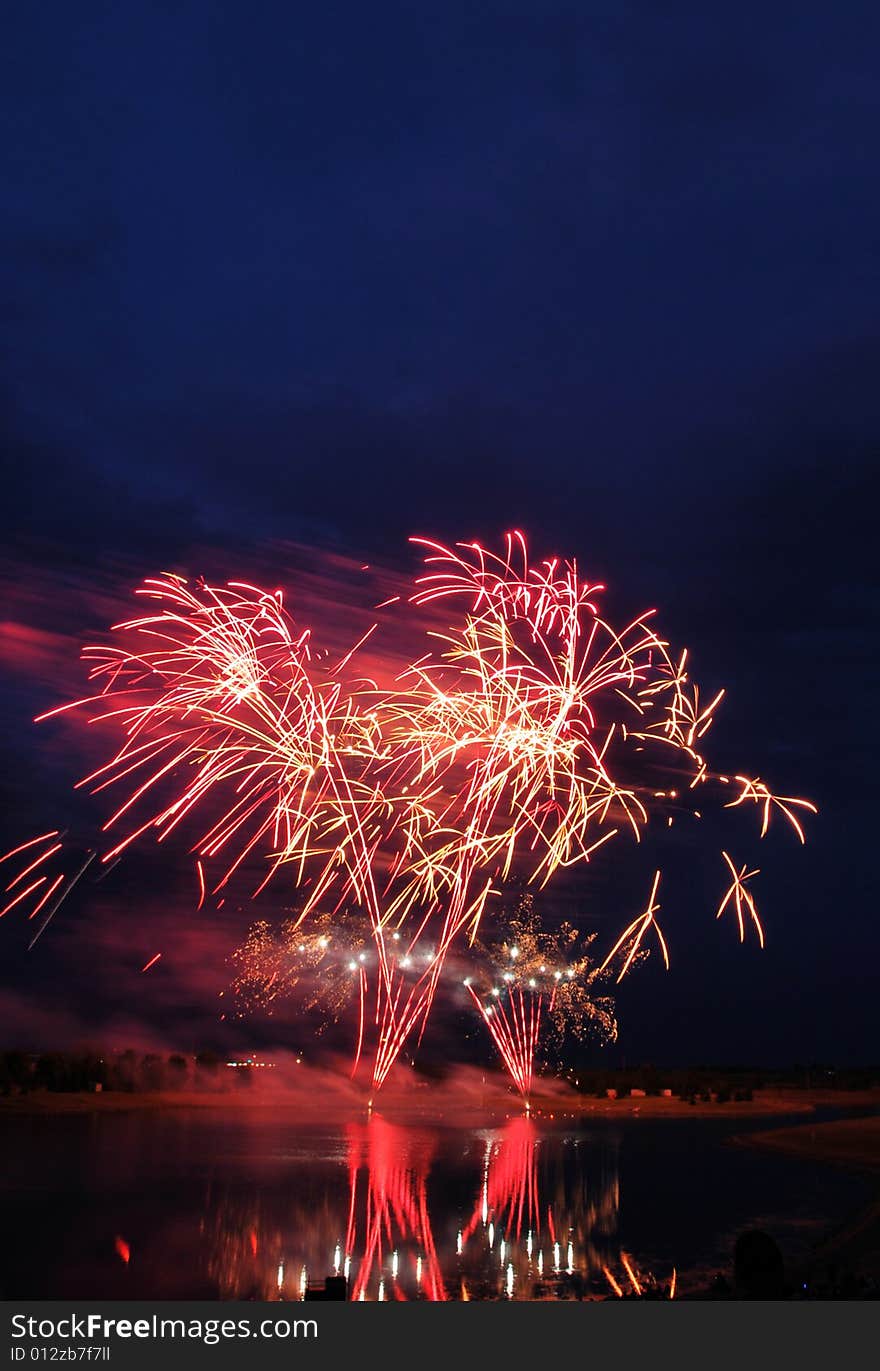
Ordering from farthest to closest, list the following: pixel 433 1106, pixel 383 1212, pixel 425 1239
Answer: pixel 433 1106 → pixel 383 1212 → pixel 425 1239

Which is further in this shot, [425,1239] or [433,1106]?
[433,1106]

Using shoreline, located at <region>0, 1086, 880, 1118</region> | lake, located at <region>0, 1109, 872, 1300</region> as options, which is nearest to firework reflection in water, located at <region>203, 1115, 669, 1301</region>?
lake, located at <region>0, 1109, 872, 1300</region>

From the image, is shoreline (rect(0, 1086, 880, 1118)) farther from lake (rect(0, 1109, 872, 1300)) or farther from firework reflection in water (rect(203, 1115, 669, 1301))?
firework reflection in water (rect(203, 1115, 669, 1301))

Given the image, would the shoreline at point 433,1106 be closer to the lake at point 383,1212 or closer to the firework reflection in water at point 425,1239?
the lake at point 383,1212

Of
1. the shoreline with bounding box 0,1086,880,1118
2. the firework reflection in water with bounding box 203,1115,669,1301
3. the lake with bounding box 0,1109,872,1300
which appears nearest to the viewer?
the firework reflection in water with bounding box 203,1115,669,1301

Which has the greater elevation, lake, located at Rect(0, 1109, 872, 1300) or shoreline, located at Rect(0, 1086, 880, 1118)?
shoreline, located at Rect(0, 1086, 880, 1118)

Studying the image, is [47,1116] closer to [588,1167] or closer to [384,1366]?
[588,1167]

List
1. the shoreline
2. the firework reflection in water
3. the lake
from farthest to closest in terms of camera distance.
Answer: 1. the shoreline
2. the lake
3. the firework reflection in water

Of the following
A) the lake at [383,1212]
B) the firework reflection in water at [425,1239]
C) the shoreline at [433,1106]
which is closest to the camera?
the firework reflection in water at [425,1239]

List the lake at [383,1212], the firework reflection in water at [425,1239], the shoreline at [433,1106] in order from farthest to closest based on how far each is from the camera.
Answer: the shoreline at [433,1106] < the lake at [383,1212] < the firework reflection in water at [425,1239]

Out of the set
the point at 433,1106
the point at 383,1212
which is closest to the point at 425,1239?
the point at 383,1212

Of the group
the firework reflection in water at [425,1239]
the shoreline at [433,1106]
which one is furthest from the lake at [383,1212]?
the shoreline at [433,1106]

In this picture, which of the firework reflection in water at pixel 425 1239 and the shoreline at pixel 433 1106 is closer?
the firework reflection in water at pixel 425 1239

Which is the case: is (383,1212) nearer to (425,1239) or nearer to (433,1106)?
(425,1239)
